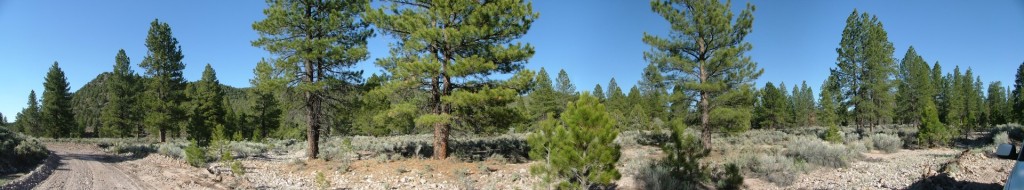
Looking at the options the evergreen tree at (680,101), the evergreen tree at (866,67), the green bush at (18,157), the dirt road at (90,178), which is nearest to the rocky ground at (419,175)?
the dirt road at (90,178)

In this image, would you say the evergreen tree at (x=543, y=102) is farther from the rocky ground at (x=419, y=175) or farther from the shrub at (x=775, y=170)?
the shrub at (x=775, y=170)

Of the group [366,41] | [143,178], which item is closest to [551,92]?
[366,41]

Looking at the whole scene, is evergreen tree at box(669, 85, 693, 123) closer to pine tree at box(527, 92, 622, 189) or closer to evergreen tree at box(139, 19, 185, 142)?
pine tree at box(527, 92, 622, 189)

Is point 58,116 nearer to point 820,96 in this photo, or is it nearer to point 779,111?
point 779,111

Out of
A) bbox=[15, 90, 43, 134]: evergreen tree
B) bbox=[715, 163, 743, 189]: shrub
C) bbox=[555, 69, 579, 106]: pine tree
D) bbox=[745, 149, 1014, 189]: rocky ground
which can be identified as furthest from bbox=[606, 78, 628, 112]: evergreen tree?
bbox=[15, 90, 43, 134]: evergreen tree

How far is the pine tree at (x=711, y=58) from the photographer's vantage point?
19.1 m

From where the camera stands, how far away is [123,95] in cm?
3619

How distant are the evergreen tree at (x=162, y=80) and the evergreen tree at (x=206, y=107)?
1309 millimetres

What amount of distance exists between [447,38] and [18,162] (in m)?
12.9

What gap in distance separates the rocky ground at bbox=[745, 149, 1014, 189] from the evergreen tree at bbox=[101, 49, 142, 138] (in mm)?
40364

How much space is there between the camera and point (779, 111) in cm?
5134

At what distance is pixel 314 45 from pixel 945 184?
1671cm

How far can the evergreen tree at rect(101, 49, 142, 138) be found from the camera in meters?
34.5

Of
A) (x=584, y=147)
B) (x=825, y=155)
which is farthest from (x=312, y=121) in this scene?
(x=825, y=155)
